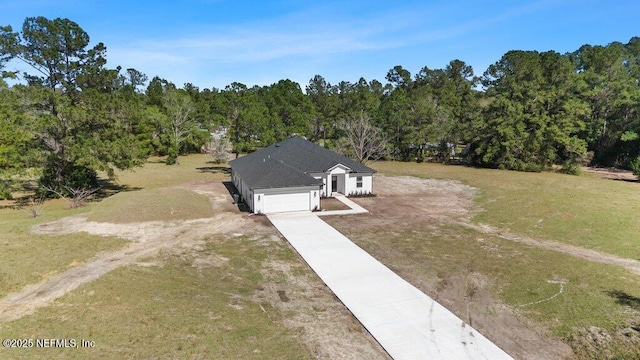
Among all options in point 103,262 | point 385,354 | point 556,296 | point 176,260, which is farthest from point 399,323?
point 103,262

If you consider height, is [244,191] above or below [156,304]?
above

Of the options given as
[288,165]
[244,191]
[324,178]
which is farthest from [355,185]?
[244,191]

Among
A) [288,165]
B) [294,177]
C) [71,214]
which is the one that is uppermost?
[288,165]

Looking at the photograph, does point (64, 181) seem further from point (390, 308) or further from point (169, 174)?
point (390, 308)

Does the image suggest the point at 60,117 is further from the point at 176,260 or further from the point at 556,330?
the point at 556,330

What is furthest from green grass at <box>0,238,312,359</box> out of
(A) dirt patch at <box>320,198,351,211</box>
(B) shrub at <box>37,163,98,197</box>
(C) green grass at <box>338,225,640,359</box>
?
(B) shrub at <box>37,163,98,197</box>

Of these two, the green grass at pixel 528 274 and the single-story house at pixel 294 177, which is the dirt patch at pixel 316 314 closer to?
the green grass at pixel 528 274

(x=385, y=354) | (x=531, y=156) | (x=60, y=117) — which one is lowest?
(x=385, y=354)
